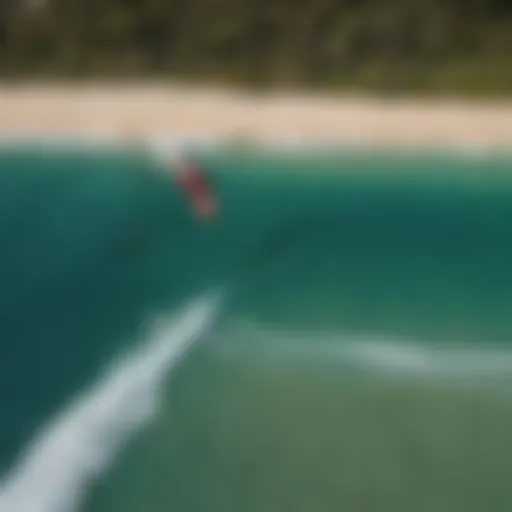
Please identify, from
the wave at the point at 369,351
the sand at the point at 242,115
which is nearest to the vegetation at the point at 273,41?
the sand at the point at 242,115

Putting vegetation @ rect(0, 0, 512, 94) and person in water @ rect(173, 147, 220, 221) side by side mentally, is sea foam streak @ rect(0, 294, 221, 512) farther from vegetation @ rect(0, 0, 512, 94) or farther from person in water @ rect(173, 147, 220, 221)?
vegetation @ rect(0, 0, 512, 94)

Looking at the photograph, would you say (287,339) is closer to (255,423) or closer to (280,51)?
(255,423)

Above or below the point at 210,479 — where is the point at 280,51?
above

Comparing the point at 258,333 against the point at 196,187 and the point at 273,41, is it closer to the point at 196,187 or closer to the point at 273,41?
the point at 196,187

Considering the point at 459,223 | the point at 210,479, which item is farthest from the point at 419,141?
the point at 210,479

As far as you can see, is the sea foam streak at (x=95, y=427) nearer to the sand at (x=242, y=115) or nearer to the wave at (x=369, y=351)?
the wave at (x=369, y=351)
